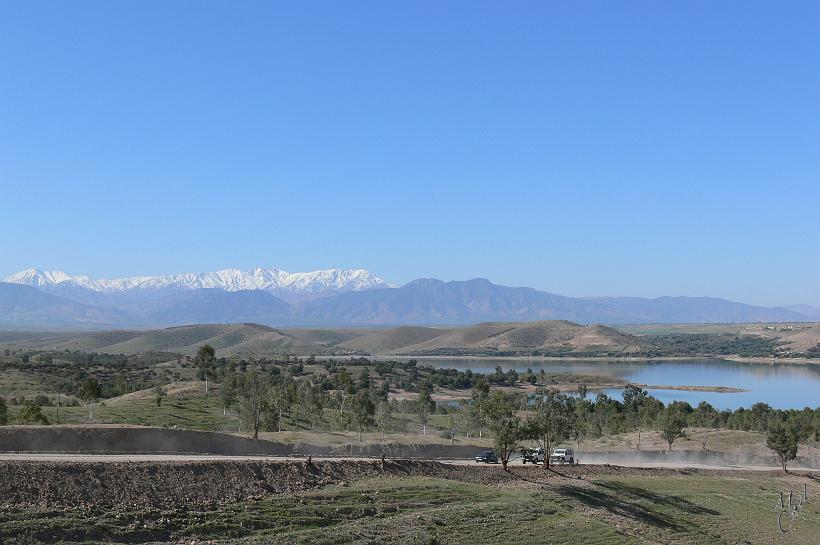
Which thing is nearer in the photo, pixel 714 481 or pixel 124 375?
pixel 714 481

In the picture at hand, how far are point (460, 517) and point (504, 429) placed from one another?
35.6 ft

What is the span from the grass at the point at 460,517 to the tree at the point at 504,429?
3.23 meters

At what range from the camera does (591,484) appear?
39312 mm

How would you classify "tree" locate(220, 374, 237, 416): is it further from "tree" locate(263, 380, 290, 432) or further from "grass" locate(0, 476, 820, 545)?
"grass" locate(0, 476, 820, 545)

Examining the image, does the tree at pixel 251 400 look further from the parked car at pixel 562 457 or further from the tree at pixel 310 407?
the parked car at pixel 562 457

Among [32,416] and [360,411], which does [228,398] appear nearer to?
[360,411]

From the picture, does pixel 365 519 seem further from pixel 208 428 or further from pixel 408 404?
pixel 408 404

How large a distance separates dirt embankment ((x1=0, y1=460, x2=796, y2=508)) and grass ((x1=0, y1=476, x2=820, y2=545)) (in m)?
0.88

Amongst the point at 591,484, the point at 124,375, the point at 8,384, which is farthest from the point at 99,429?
the point at 124,375

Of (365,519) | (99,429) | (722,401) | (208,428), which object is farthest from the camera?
(722,401)

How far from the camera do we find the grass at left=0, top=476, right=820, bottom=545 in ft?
77.9

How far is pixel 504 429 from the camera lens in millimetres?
40125

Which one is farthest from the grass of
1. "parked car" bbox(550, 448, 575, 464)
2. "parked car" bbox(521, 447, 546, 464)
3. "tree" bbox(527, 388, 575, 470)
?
"parked car" bbox(550, 448, 575, 464)

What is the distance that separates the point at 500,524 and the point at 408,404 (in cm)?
6547
